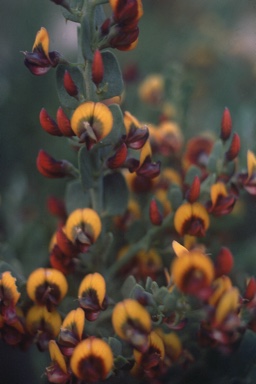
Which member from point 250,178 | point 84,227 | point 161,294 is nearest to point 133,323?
point 161,294

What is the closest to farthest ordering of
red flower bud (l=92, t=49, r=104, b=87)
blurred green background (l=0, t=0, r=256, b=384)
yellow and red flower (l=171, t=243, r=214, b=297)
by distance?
yellow and red flower (l=171, t=243, r=214, b=297) < red flower bud (l=92, t=49, r=104, b=87) < blurred green background (l=0, t=0, r=256, b=384)

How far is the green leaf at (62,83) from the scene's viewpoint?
773 millimetres

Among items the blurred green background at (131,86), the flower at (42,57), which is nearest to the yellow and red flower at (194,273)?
the flower at (42,57)

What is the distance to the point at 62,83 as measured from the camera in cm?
78

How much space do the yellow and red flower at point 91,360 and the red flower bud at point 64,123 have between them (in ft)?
0.78

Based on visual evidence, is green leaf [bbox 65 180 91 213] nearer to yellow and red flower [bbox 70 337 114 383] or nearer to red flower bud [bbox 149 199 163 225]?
red flower bud [bbox 149 199 163 225]

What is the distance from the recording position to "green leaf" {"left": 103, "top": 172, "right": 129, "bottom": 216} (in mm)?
864

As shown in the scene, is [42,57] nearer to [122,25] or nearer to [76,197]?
[122,25]

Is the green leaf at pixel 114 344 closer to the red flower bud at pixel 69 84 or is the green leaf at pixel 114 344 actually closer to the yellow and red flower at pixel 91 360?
the yellow and red flower at pixel 91 360

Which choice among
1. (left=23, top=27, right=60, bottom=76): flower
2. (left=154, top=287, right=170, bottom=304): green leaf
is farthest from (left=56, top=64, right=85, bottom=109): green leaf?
(left=154, top=287, right=170, bottom=304): green leaf

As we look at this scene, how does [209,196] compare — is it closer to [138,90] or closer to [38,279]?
[38,279]

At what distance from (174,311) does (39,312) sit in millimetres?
169

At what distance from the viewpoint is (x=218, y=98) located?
4.66ft

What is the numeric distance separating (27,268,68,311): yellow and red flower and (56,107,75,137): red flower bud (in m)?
0.16
